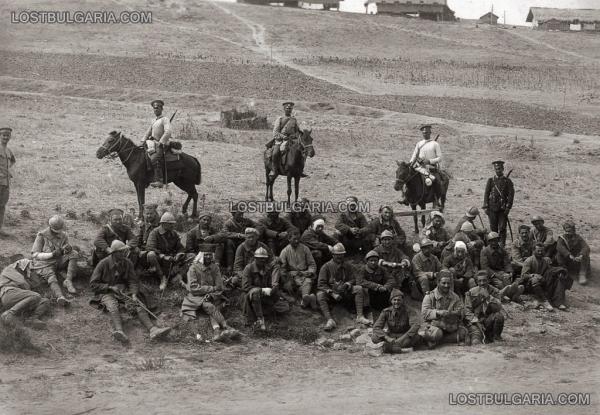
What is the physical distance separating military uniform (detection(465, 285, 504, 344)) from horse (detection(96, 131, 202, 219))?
7.21 meters

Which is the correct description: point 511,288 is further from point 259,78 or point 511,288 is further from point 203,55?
point 203,55

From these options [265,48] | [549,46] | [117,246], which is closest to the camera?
[117,246]

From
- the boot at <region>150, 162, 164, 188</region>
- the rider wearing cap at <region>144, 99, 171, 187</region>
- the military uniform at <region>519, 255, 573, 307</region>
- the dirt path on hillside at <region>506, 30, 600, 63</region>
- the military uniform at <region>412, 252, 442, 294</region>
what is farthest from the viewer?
the dirt path on hillside at <region>506, 30, 600, 63</region>

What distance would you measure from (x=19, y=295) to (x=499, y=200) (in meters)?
10.7

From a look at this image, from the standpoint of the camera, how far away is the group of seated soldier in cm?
1442

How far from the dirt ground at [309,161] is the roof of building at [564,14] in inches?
172

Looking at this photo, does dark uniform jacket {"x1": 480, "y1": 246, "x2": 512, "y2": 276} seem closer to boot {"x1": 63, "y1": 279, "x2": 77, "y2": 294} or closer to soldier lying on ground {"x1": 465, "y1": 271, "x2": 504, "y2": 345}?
soldier lying on ground {"x1": 465, "y1": 271, "x2": 504, "y2": 345}

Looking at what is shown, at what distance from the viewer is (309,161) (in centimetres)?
2733

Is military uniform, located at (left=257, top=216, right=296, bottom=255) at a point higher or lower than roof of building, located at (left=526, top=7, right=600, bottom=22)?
lower

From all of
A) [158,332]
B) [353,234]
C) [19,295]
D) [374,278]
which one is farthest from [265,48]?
[158,332]

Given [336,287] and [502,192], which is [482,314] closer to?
[336,287]

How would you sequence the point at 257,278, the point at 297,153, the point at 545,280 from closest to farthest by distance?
1. the point at 257,278
2. the point at 545,280
3. the point at 297,153

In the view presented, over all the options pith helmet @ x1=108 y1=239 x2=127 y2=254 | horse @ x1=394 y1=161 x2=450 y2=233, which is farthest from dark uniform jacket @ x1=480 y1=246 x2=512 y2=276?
pith helmet @ x1=108 y1=239 x2=127 y2=254

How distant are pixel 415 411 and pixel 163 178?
30.2 ft
